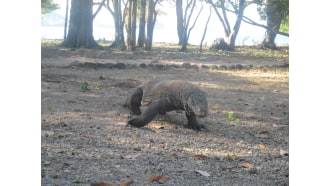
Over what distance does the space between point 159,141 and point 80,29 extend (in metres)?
8.44

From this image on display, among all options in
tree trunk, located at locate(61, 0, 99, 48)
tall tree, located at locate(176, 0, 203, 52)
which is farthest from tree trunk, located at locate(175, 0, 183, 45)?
tree trunk, located at locate(61, 0, 99, 48)

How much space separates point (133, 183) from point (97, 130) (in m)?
1.05

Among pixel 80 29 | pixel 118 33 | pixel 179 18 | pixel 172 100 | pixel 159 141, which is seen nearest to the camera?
pixel 159 141

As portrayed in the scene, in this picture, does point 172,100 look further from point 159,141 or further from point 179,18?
point 179,18

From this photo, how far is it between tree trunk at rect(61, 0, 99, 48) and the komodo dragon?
24.6 ft

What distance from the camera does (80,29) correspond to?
34.3 feet

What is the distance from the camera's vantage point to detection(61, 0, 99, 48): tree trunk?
10375 mm

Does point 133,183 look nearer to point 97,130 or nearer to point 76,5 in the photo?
point 97,130

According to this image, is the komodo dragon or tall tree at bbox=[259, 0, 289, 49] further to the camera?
tall tree at bbox=[259, 0, 289, 49]

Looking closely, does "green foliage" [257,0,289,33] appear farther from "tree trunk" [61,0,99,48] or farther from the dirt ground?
"tree trunk" [61,0,99,48]

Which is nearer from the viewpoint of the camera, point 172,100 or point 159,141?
point 159,141

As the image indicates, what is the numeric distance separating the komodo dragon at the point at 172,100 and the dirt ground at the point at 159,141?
0.08 m

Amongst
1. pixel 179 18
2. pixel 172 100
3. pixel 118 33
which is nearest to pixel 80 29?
pixel 118 33

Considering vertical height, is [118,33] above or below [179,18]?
below
